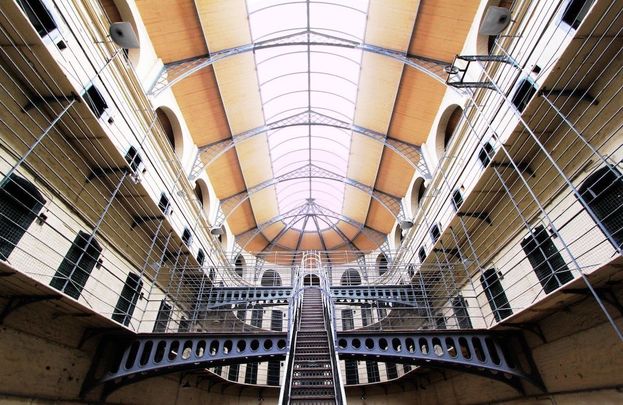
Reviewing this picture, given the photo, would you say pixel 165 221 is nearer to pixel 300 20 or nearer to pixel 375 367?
pixel 300 20

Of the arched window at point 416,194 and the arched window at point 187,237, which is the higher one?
the arched window at point 416,194

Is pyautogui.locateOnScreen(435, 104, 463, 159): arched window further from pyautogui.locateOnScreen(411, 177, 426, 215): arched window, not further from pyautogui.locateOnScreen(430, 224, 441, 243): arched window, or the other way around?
pyautogui.locateOnScreen(411, 177, 426, 215): arched window

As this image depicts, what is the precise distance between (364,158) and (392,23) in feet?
15.7

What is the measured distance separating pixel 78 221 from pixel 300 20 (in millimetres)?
7104

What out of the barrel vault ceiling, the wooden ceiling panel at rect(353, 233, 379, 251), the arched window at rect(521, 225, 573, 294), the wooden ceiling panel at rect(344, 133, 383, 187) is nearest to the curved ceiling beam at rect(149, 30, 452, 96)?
the barrel vault ceiling

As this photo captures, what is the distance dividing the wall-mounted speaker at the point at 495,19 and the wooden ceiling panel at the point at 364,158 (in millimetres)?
6425

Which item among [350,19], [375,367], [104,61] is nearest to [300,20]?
[350,19]

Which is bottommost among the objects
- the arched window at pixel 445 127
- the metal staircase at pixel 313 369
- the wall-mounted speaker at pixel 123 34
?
the metal staircase at pixel 313 369

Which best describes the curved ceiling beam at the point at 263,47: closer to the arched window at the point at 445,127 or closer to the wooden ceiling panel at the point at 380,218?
the arched window at the point at 445,127

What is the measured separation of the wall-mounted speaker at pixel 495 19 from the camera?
362cm

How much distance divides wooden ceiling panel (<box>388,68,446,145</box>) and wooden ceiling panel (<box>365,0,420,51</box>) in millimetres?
854

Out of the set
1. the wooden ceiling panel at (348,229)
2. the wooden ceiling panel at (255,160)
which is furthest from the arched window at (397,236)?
the wooden ceiling panel at (255,160)

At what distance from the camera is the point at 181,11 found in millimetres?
6617

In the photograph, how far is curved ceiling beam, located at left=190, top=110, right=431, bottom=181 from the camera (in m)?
8.97
